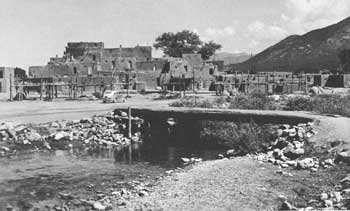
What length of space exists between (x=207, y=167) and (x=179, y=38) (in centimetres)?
8082

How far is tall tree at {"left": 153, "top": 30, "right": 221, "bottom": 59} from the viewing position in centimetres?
9681

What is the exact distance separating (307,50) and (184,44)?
66.2m

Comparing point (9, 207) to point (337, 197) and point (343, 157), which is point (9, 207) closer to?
point (337, 197)

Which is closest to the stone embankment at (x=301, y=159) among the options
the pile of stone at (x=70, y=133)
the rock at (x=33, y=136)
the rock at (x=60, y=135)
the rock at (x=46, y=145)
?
the pile of stone at (x=70, y=133)

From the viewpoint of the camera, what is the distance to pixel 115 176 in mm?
18062

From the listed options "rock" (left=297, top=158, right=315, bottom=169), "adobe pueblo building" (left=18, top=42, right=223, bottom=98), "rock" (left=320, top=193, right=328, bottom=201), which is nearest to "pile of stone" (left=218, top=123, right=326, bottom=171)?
"rock" (left=297, top=158, right=315, bottom=169)

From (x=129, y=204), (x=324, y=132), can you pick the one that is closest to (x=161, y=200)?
(x=129, y=204)

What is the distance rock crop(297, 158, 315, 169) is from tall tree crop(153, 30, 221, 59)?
80946 mm

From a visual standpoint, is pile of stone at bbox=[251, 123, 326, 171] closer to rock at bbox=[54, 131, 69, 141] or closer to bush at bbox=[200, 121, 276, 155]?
bush at bbox=[200, 121, 276, 155]

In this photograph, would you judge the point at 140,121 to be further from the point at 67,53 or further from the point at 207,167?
the point at 67,53

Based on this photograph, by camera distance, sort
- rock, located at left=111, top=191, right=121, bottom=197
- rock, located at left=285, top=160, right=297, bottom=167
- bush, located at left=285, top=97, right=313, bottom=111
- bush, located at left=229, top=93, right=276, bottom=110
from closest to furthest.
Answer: rock, located at left=111, top=191, right=121, bottom=197 < rock, located at left=285, top=160, right=297, bottom=167 < bush, located at left=285, top=97, right=313, bottom=111 < bush, located at left=229, top=93, right=276, bottom=110

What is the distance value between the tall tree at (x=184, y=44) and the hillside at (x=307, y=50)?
102 ft

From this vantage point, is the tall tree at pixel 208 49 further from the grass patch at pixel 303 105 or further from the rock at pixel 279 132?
the rock at pixel 279 132

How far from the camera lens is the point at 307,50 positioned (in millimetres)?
150375
